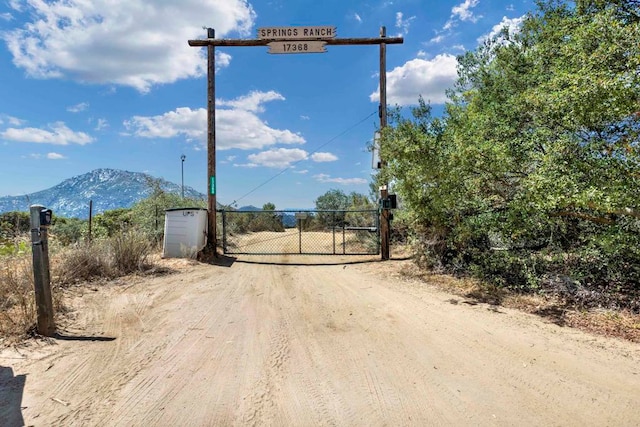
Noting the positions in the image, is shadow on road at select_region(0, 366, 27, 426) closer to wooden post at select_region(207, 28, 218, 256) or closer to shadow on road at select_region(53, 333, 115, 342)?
shadow on road at select_region(53, 333, 115, 342)

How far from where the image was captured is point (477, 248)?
26.2ft

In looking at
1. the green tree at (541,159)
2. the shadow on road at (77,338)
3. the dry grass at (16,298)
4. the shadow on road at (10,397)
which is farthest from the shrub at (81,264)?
the green tree at (541,159)

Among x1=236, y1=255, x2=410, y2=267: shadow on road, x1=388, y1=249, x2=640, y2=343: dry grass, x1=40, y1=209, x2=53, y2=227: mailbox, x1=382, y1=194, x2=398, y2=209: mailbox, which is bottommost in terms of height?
x1=388, y1=249, x2=640, y2=343: dry grass

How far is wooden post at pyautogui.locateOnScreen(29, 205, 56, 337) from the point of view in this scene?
4566 mm

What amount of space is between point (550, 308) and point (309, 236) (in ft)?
38.3

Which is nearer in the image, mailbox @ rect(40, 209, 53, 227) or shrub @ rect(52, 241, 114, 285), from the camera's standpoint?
mailbox @ rect(40, 209, 53, 227)

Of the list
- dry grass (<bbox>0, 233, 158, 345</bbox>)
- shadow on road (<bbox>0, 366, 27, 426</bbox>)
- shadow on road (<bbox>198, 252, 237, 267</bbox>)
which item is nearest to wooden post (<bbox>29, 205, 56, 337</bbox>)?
dry grass (<bbox>0, 233, 158, 345</bbox>)

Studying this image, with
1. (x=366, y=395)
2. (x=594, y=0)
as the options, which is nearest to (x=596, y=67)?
(x=594, y=0)

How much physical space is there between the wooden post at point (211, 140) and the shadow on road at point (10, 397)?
7174 millimetres

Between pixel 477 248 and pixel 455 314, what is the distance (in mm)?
2662

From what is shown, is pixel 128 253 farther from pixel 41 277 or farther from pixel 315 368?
pixel 315 368

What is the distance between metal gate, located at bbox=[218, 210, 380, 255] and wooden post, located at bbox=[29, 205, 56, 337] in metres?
6.51

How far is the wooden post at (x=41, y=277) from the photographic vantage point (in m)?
4.57

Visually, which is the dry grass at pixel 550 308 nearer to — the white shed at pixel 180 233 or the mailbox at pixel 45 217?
the white shed at pixel 180 233
